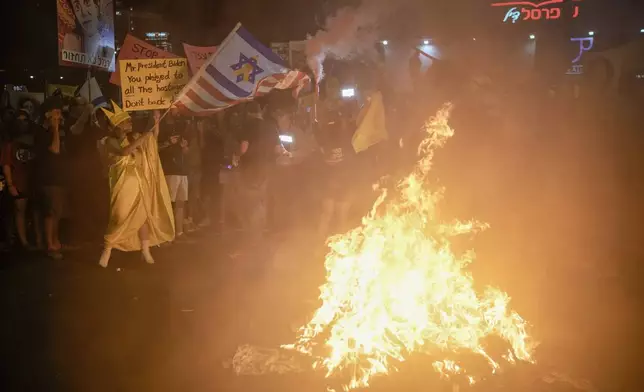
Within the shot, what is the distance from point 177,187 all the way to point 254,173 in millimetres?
1661

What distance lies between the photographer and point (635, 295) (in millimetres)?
6473

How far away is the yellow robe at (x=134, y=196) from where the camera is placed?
761 centimetres

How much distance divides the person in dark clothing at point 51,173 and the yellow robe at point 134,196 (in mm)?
1133

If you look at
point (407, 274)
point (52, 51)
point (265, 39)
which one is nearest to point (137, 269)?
point (407, 274)

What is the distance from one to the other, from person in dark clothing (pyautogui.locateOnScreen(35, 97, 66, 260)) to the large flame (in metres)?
4.85

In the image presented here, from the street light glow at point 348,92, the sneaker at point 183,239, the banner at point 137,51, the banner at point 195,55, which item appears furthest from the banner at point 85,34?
the street light glow at point 348,92

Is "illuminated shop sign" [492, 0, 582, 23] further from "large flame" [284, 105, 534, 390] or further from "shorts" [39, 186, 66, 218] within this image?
"large flame" [284, 105, 534, 390]

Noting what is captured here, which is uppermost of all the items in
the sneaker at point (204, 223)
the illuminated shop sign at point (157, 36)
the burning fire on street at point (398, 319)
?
the illuminated shop sign at point (157, 36)

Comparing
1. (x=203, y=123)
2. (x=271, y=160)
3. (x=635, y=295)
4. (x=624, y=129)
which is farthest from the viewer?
(x=624, y=129)

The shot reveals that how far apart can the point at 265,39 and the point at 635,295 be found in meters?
15.0

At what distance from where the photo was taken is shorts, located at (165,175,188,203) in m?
9.75

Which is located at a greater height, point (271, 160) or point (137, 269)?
point (271, 160)

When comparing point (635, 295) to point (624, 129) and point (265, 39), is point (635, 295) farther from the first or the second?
point (265, 39)

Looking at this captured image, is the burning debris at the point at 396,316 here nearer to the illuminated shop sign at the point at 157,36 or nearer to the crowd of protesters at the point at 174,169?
the crowd of protesters at the point at 174,169
